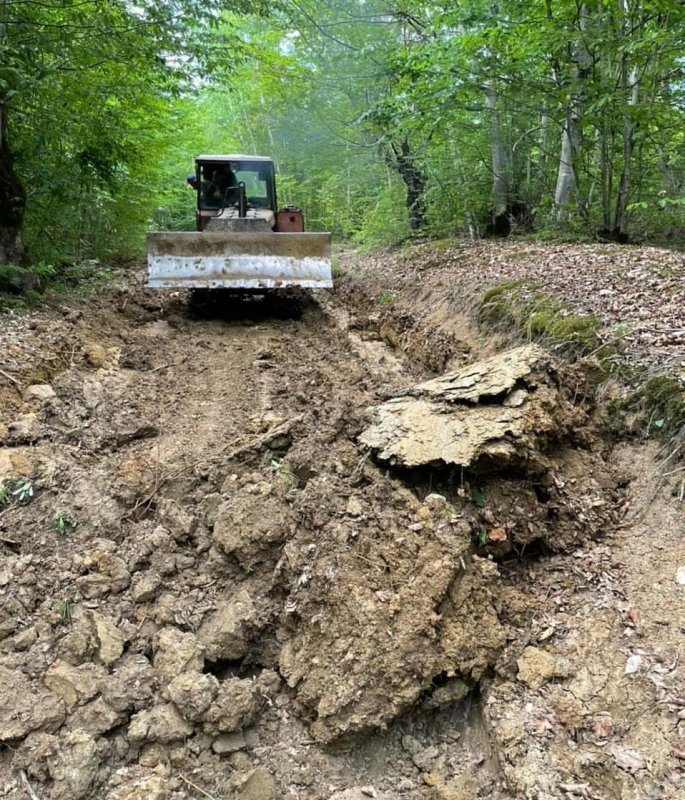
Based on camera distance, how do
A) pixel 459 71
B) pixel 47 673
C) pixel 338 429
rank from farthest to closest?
pixel 459 71 < pixel 338 429 < pixel 47 673

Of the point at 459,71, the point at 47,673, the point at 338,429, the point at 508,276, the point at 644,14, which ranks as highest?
the point at 644,14

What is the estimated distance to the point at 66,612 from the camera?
246cm

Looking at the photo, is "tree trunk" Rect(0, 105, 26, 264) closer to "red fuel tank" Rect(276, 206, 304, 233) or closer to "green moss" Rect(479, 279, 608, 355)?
"red fuel tank" Rect(276, 206, 304, 233)

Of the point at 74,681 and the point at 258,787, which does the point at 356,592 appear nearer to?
the point at 258,787

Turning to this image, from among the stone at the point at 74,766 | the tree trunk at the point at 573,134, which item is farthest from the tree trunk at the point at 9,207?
the tree trunk at the point at 573,134

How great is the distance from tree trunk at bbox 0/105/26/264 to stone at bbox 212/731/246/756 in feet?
21.9

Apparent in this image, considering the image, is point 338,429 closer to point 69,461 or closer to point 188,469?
point 188,469

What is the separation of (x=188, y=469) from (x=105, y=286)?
20.2ft

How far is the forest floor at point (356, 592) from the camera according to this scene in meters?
2.01

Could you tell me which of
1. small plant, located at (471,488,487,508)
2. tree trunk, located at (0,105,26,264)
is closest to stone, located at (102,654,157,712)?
small plant, located at (471,488,487,508)

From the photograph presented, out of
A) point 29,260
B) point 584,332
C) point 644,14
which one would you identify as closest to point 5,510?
point 584,332

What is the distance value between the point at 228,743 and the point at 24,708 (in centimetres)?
77

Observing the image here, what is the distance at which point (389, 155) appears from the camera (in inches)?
535

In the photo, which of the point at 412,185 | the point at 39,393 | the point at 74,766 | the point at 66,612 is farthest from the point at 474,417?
the point at 412,185
